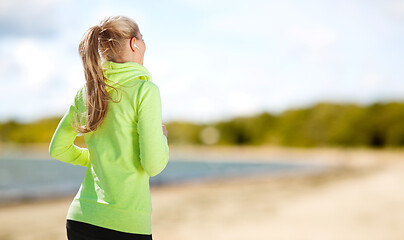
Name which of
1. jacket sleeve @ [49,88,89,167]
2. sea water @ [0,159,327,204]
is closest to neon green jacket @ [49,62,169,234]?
jacket sleeve @ [49,88,89,167]

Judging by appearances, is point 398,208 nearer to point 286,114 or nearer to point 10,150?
point 286,114

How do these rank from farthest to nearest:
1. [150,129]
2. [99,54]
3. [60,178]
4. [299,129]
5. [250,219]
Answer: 1. [299,129]
2. [60,178]
3. [250,219]
4. [99,54]
5. [150,129]

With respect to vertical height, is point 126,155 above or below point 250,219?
above

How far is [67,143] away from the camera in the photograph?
1.50 meters

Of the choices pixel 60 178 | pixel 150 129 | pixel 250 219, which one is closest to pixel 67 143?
pixel 150 129

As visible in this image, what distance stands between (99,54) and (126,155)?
1.22 feet

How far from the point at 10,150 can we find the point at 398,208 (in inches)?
4748

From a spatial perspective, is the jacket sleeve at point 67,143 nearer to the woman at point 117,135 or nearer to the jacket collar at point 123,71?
the woman at point 117,135

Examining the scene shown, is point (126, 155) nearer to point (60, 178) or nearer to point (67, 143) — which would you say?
point (67, 143)

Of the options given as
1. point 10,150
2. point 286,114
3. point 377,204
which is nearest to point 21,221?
point 377,204

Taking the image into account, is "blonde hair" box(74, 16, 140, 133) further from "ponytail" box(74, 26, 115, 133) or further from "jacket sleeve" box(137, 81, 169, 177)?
"jacket sleeve" box(137, 81, 169, 177)

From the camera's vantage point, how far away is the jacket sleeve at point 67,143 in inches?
56.8

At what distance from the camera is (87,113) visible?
134cm

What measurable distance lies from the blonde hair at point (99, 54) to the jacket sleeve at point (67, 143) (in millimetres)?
79
